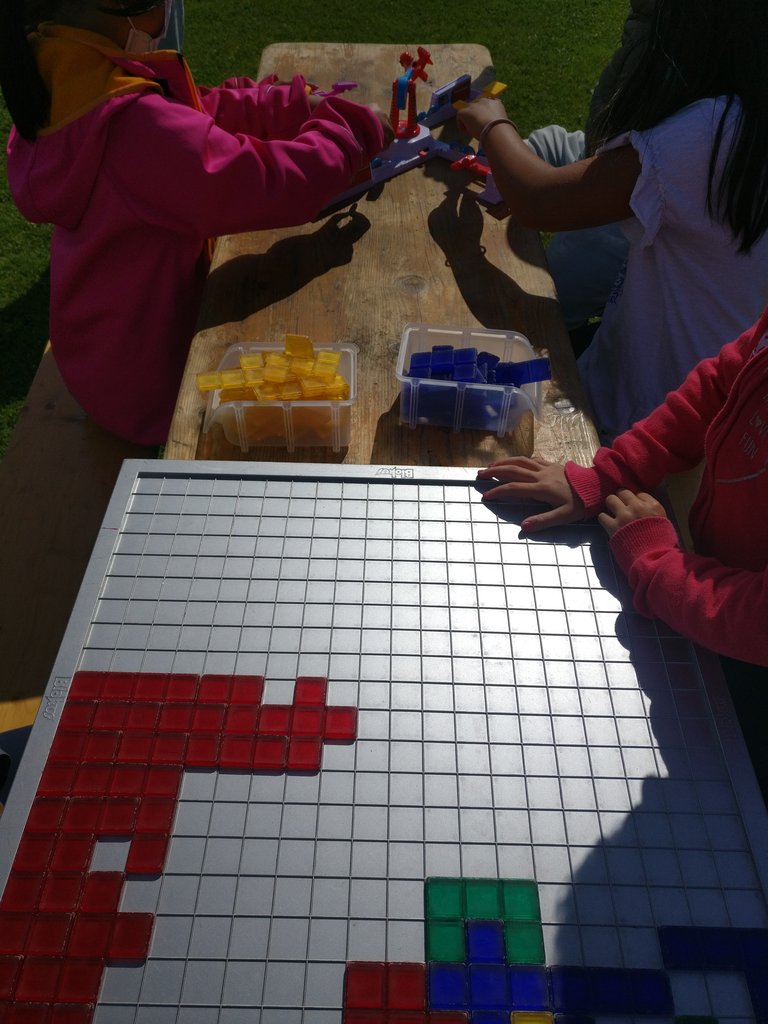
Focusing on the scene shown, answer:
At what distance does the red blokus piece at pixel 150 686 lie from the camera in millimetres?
856

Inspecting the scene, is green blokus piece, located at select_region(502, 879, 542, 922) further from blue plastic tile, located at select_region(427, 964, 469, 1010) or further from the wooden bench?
the wooden bench

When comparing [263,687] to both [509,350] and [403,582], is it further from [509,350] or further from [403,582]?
[509,350]

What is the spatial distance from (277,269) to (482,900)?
1187 mm

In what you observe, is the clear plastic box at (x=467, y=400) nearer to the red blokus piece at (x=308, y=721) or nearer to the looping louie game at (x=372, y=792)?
the looping louie game at (x=372, y=792)

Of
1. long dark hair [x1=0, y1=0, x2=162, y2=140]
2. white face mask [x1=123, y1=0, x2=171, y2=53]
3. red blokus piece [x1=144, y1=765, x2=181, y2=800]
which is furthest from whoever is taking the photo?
white face mask [x1=123, y1=0, x2=171, y2=53]

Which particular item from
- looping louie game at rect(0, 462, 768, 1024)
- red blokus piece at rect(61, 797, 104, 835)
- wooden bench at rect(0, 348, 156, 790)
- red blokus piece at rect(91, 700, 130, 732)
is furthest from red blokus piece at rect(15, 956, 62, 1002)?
wooden bench at rect(0, 348, 156, 790)

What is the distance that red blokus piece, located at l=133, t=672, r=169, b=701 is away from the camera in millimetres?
856

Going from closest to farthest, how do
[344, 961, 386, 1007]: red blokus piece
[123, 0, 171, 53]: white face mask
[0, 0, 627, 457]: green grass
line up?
[344, 961, 386, 1007]: red blokus piece, [123, 0, 171, 53]: white face mask, [0, 0, 627, 457]: green grass

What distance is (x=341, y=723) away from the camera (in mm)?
836

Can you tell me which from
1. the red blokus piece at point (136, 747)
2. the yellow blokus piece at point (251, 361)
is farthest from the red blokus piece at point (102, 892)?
the yellow blokus piece at point (251, 361)

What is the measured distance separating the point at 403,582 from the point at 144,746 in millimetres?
359

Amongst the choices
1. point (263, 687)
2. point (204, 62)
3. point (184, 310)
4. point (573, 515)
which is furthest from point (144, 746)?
point (204, 62)

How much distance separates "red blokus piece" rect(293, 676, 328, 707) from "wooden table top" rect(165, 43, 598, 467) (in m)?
0.40

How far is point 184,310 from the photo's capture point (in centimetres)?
163
